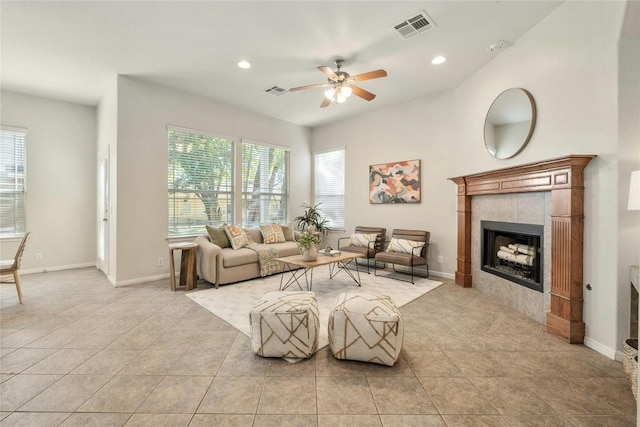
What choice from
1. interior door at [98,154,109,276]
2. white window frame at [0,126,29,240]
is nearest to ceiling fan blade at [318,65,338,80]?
interior door at [98,154,109,276]

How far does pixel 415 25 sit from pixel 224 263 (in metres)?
3.90

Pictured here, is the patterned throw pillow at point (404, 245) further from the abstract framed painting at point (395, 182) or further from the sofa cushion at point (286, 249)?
the sofa cushion at point (286, 249)

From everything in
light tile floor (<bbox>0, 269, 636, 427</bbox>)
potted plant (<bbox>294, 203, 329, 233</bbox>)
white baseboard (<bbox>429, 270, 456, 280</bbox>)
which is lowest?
light tile floor (<bbox>0, 269, 636, 427</bbox>)

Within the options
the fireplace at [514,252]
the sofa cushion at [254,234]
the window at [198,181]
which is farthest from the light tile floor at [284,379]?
the sofa cushion at [254,234]

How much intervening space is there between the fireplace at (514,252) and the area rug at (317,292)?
2.96 feet

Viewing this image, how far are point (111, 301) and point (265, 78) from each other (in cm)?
374

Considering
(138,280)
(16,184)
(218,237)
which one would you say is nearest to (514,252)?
(218,237)

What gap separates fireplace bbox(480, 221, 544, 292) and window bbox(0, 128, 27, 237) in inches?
299

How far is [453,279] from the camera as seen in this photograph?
467cm

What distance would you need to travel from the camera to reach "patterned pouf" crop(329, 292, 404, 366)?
210cm

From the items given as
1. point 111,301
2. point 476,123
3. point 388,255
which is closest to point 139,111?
point 111,301

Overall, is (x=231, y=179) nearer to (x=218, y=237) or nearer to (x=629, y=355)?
(x=218, y=237)

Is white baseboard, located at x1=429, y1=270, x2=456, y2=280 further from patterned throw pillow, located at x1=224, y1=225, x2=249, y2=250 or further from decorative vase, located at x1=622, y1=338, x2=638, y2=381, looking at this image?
patterned throw pillow, located at x1=224, y1=225, x2=249, y2=250

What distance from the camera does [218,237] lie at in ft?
15.5
